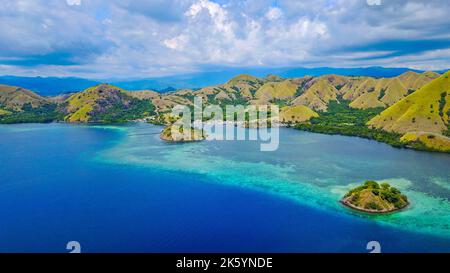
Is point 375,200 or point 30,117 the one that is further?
point 30,117

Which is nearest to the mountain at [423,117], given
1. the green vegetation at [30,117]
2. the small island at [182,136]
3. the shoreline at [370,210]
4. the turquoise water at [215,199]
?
the turquoise water at [215,199]

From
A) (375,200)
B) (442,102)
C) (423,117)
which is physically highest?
(442,102)

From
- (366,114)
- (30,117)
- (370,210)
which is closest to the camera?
Result: (370,210)

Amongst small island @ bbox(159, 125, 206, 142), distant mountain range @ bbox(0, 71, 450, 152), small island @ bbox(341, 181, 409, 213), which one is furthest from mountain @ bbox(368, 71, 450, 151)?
small island @ bbox(159, 125, 206, 142)

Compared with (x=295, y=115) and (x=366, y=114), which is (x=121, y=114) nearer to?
(x=295, y=115)

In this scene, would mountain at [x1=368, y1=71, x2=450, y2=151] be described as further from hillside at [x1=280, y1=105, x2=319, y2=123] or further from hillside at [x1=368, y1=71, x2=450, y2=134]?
hillside at [x1=280, y1=105, x2=319, y2=123]

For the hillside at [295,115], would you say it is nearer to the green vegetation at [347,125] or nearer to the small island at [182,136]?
the green vegetation at [347,125]

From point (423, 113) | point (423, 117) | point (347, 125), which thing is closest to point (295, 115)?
point (347, 125)

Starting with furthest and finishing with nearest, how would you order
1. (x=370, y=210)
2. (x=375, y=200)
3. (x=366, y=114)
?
(x=366, y=114)
(x=375, y=200)
(x=370, y=210)
